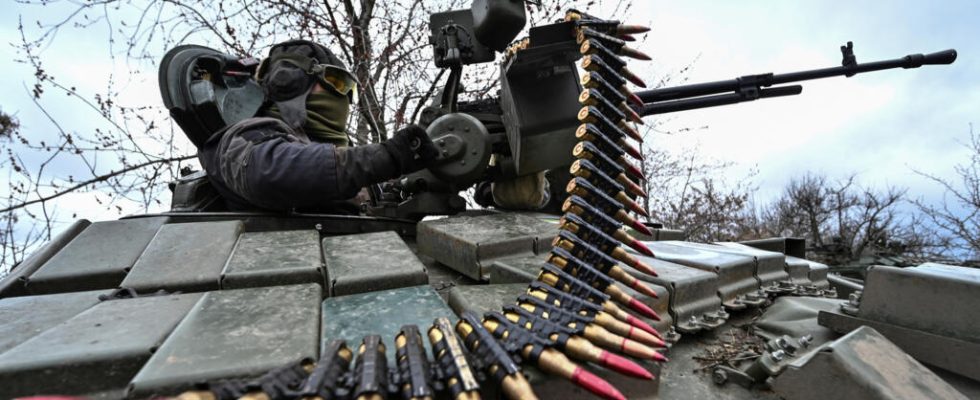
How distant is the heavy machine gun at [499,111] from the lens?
3.40m

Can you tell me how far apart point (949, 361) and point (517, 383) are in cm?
139

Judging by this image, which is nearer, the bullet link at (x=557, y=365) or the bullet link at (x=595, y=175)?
the bullet link at (x=557, y=365)

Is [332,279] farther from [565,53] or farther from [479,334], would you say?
[565,53]

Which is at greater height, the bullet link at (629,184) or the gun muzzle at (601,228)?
the bullet link at (629,184)

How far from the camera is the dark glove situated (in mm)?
3057

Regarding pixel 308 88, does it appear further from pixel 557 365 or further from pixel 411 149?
pixel 557 365

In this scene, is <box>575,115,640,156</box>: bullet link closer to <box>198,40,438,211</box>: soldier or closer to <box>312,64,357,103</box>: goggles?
<box>198,40,438,211</box>: soldier

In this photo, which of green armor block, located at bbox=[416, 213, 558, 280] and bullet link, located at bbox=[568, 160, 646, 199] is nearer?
bullet link, located at bbox=[568, 160, 646, 199]

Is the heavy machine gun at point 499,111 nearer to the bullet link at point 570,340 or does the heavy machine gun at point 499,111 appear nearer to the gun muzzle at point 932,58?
the gun muzzle at point 932,58

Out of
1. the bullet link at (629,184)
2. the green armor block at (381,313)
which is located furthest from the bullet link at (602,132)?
the green armor block at (381,313)

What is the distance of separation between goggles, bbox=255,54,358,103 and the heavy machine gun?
641mm

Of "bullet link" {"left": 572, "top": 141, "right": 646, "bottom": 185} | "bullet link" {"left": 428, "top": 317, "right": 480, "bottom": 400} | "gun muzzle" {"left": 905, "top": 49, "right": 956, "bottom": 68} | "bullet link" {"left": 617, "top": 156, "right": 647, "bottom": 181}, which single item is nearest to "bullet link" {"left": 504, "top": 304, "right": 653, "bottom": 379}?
"bullet link" {"left": 428, "top": 317, "right": 480, "bottom": 400}

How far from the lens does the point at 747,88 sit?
4887mm

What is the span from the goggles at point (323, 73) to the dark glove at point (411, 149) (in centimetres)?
88
